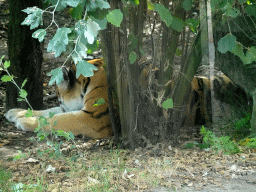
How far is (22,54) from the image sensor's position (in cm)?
395

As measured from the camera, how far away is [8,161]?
259 centimetres

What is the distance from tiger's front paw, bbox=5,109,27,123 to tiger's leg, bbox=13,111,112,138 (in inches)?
7.0

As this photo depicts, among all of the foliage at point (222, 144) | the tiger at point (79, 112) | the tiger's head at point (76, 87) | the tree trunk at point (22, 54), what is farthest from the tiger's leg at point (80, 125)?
the foliage at point (222, 144)

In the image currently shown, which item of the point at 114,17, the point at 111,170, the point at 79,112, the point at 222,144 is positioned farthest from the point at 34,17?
the point at 79,112

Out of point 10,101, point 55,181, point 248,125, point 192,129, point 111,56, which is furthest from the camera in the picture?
point 10,101

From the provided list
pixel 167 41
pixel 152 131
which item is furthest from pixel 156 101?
pixel 167 41

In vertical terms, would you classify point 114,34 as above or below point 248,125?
above

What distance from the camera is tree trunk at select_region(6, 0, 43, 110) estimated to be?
12.8 feet

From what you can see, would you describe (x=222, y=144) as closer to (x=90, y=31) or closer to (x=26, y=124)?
(x=90, y=31)

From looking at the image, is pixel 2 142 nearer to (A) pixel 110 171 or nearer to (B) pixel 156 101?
(A) pixel 110 171

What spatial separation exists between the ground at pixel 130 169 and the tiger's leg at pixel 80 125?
49cm

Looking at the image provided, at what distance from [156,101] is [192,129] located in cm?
77

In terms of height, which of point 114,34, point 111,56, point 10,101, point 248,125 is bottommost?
point 248,125

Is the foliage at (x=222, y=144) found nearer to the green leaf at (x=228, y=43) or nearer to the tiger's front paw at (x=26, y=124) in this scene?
the green leaf at (x=228, y=43)
